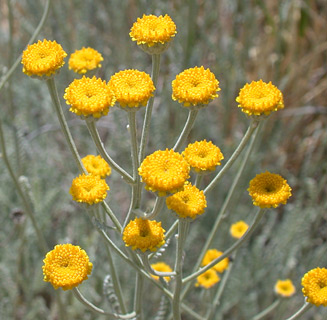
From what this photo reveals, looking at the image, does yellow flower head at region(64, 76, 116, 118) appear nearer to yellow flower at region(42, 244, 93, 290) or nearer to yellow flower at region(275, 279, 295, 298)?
yellow flower at region(42, 244, 93, 290)

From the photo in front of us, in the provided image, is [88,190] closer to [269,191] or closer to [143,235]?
[143,235]

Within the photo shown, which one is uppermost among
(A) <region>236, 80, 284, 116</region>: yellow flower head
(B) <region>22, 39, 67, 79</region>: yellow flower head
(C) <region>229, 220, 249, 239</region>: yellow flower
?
(B) <region>22, 39, 67, 79</region>: yellow flower head

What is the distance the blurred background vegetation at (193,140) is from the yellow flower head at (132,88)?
2.98 feet

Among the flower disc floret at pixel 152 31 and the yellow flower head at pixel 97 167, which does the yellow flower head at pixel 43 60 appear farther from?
the yellow flower head at pixel 97 167

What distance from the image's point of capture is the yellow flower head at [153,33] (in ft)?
4.20

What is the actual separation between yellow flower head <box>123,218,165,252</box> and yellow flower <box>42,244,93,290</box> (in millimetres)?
121

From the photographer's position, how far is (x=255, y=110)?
1272 mm

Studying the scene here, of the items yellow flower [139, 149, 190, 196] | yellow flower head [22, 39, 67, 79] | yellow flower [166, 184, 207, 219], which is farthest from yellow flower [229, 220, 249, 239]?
yellow flower head [22, 39, 67, 79]

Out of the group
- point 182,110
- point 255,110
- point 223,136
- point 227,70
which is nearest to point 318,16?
point 227,70

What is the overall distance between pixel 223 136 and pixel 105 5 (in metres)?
1.38

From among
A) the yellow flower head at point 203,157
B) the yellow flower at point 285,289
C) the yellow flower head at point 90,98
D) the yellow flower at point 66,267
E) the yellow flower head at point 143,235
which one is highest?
the yellow flower head at point 90,98

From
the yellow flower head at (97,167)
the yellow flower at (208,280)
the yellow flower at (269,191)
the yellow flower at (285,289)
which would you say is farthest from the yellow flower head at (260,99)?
the yellow flower at (285,289)

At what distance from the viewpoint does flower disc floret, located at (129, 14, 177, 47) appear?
50.4 inches

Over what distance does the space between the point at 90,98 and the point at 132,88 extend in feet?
0.34
